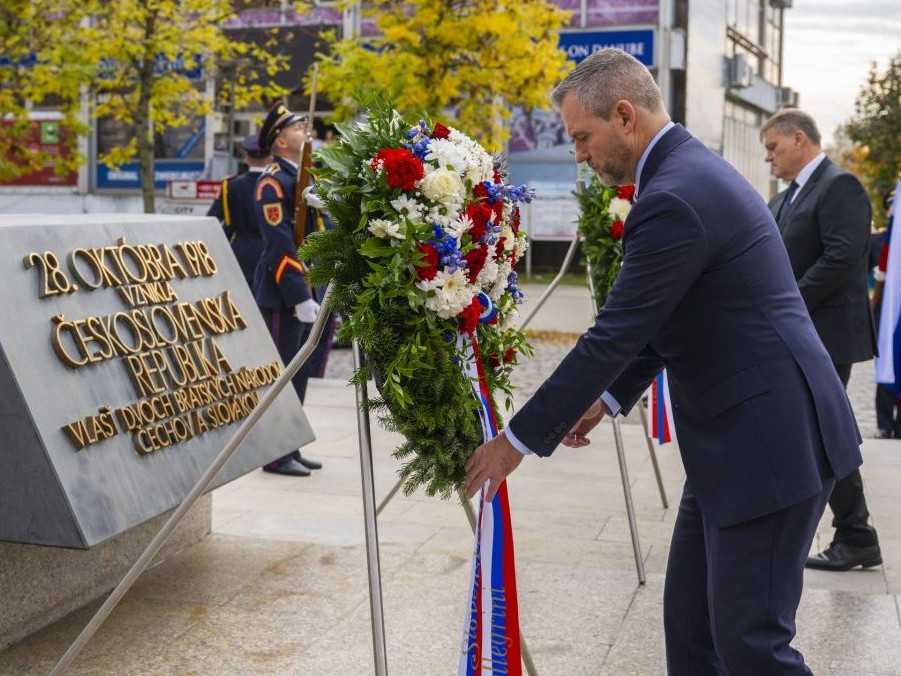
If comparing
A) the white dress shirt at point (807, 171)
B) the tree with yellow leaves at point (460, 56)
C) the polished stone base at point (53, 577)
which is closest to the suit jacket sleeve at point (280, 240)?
the polished stone base at point (53, 577)

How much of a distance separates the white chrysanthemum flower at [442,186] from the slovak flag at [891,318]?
562 centimetres

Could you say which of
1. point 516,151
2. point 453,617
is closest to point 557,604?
point 453,617

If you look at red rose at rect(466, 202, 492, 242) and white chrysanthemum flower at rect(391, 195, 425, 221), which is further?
red rose at rect(466, 202, 492, 242)

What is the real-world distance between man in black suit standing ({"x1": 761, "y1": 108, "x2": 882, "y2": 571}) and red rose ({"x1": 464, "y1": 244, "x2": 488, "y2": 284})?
2.44 m

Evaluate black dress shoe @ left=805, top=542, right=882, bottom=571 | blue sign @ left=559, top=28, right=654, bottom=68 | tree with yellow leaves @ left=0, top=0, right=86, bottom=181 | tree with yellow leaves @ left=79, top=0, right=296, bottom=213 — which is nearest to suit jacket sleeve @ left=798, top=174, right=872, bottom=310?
black dress shoe @ left=805, top=542, right=882, bottom=571

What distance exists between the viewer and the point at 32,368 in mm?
4324

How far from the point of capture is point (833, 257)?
571 cm

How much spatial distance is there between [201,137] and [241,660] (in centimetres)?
2672

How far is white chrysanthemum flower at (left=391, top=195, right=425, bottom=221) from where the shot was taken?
351 centimetres

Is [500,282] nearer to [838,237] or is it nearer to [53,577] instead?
[53,577]

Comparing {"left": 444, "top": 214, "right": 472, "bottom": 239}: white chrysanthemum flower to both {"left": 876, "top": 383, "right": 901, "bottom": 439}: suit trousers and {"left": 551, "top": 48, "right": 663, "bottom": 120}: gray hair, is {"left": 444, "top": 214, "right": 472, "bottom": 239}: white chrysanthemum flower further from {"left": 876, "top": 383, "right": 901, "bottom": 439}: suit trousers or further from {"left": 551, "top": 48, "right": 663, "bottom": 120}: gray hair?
{"left": 876, "top": 383, "right": 901, "bottom": 439}: suit trousers

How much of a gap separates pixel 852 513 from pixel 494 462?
9.68ft

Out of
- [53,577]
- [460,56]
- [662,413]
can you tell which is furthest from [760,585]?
[460,56]

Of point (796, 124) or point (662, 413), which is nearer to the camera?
point (796, 124)
